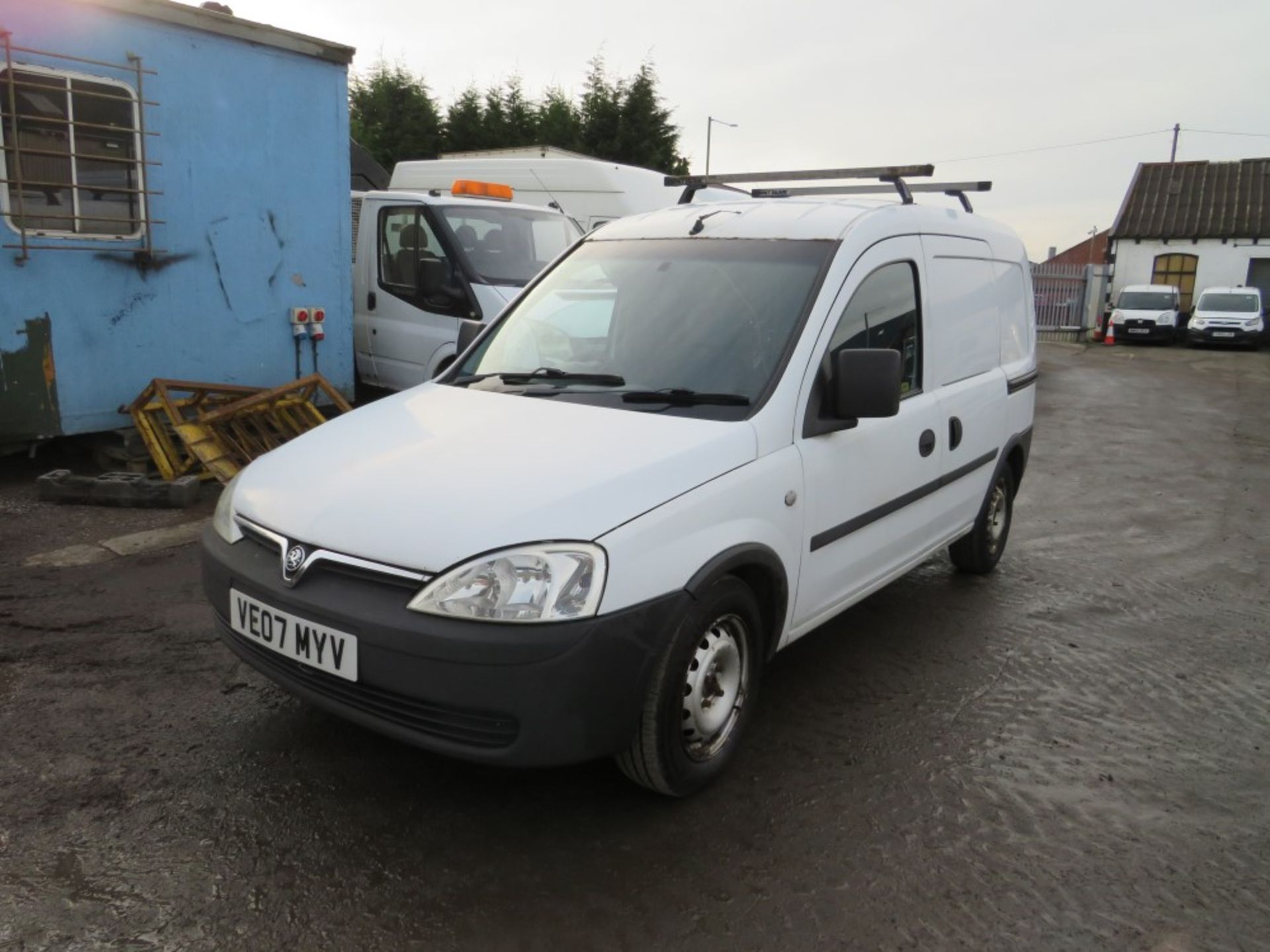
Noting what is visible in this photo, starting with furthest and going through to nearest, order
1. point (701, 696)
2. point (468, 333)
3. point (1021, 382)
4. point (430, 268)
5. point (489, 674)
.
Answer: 1. point (430, 268)
2. point (1021, 382)
3. point (468, 333)
4. point (701, 696)
5. point (489, 674)

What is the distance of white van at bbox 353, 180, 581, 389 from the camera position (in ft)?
26.1

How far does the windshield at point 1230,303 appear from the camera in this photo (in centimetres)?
2669

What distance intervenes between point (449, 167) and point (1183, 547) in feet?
31.9

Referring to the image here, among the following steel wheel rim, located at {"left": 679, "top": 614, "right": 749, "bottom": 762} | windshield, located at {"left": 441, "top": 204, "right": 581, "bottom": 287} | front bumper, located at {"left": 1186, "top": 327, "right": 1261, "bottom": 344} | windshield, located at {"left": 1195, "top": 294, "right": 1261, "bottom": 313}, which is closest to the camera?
steel wheel rim, located at {"left": 679, "top": 614, "right": 749, "bottom": 762}

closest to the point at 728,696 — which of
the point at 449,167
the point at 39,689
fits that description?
the point at 39,689

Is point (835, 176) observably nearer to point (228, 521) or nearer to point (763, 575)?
point (763, 575)

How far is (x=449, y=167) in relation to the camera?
495 inches

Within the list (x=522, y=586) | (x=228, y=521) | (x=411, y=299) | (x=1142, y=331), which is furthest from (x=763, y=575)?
(x=1142, y=331)

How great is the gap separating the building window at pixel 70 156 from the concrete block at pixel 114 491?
1.60 m

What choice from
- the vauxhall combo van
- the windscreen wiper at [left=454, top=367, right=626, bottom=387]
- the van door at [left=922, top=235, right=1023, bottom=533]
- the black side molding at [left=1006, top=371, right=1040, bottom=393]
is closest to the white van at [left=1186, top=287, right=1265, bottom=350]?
the black side molding at [left=1006, top=371, right=1040, bottom=393]

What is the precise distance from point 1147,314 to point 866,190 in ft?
85.3

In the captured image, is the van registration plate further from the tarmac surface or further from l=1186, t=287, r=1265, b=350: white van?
l=1186, t=287, r=1265, b=350: white van

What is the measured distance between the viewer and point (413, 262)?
8320mm

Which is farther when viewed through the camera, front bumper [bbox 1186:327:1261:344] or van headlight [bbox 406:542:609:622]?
front bumper [bbox 1186:327:1261:344]
